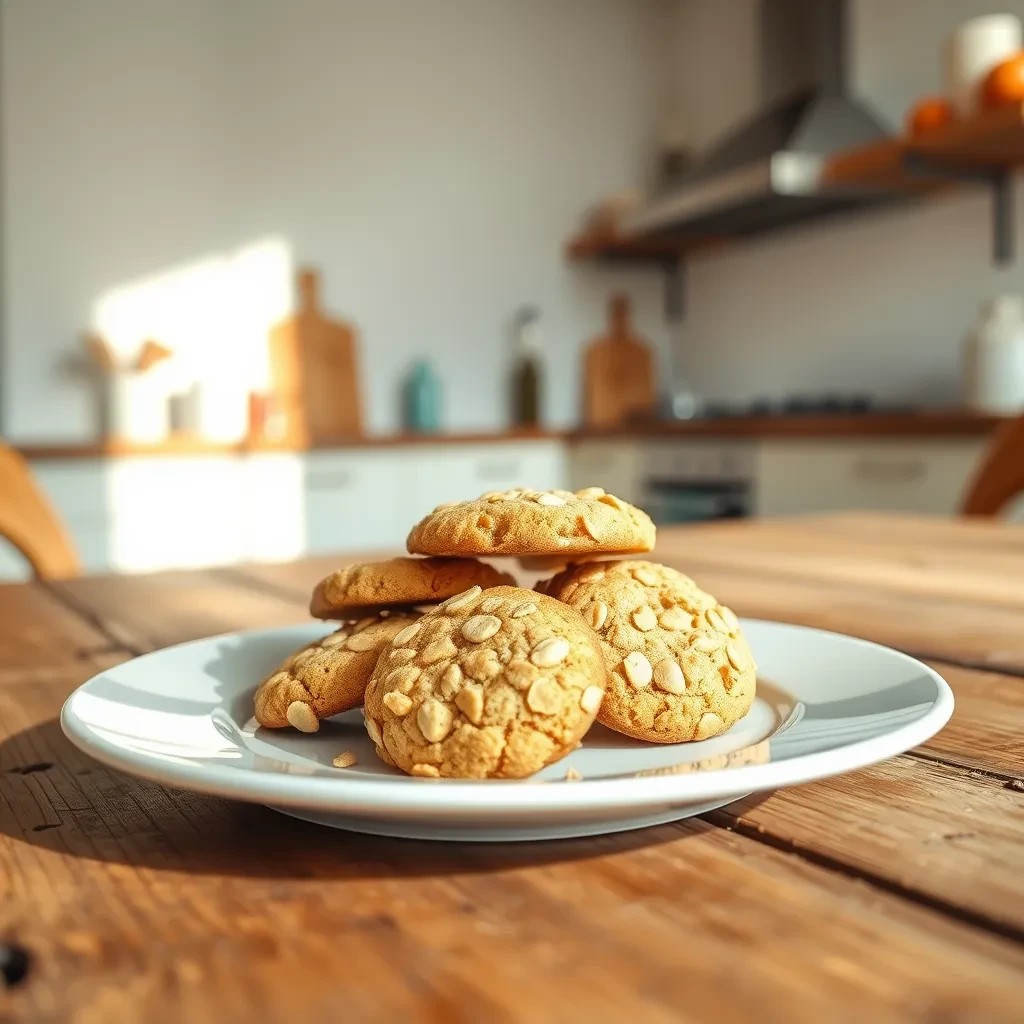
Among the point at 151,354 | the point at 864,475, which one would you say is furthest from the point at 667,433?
the point at 151,354

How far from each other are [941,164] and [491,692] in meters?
3.24

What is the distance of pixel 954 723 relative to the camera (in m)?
0.58

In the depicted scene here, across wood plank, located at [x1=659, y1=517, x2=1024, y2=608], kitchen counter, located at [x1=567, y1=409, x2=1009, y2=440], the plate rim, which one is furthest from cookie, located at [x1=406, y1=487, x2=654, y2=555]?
kitchen counter, located at [x1=567, y1=409, x2=1009, y2=440]

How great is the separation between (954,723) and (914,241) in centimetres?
343

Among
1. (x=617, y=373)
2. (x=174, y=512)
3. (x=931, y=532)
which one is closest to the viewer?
(x=931, y=532)

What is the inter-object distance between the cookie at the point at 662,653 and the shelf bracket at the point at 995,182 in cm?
299

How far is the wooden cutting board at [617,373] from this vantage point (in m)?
4.76

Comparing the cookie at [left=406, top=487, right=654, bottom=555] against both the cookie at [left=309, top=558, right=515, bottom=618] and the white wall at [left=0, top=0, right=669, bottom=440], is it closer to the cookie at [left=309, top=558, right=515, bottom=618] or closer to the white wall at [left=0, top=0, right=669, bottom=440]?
the cookie at [left=309, top=558, right=515, bottom=618]

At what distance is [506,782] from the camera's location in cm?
37

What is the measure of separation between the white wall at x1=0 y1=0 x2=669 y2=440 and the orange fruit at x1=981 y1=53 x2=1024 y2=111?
206 centimetres

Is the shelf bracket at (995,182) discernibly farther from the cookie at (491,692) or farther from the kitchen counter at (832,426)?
the cookie at (491,692)

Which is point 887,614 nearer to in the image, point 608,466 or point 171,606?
point 171,606

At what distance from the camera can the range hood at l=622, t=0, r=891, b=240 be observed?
349 centimetres

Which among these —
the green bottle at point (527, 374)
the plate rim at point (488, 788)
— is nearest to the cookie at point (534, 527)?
the plate rim at point (488, 788)
